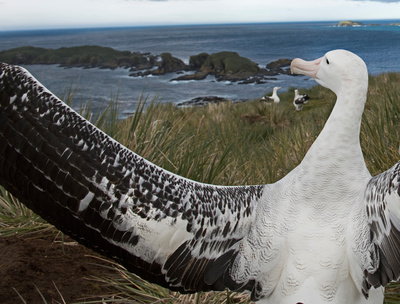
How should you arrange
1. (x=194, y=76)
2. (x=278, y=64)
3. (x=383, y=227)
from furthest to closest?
1. (x=194, y=76)
2. (x=278, y=64)
3. (x=383, y=227)

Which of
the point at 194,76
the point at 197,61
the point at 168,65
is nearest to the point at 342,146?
the point at 194,76

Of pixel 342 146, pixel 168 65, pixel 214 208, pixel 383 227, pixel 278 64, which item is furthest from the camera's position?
pixel 168 65

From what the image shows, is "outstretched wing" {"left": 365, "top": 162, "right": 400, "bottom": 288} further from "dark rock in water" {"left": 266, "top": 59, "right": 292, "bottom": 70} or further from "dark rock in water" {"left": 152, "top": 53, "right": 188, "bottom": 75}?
"dark rock in water" {"left": 152, "top": 53, "right": 188, "bottom": 75}

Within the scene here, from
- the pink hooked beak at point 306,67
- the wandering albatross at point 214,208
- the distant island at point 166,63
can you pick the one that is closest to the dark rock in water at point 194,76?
the distant island at point 166,63

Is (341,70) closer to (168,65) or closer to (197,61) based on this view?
(168,65)

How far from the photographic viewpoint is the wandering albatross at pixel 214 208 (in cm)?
222

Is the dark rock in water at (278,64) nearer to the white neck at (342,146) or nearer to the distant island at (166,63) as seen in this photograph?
the distant island at (166,63)

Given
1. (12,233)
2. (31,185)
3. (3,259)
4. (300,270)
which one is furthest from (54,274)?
(300,270)

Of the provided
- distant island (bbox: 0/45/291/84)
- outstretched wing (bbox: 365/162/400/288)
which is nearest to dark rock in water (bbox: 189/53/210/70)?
distant island (bbox: 0/45/291/84)

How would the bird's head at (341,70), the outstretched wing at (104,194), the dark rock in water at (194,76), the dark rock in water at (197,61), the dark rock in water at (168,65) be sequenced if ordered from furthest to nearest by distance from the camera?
the dark rock in water at (197,61) → the dark rock in water at (168,65) → the dark rock in water at (194,76) → the bird's head at (341,70) → the outstretched wing at (104,194)

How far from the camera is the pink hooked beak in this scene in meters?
2.67

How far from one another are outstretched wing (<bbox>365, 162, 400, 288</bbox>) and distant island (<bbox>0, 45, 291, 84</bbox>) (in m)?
25.0

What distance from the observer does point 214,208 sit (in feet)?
7.96

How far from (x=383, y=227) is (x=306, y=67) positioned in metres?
1.09
